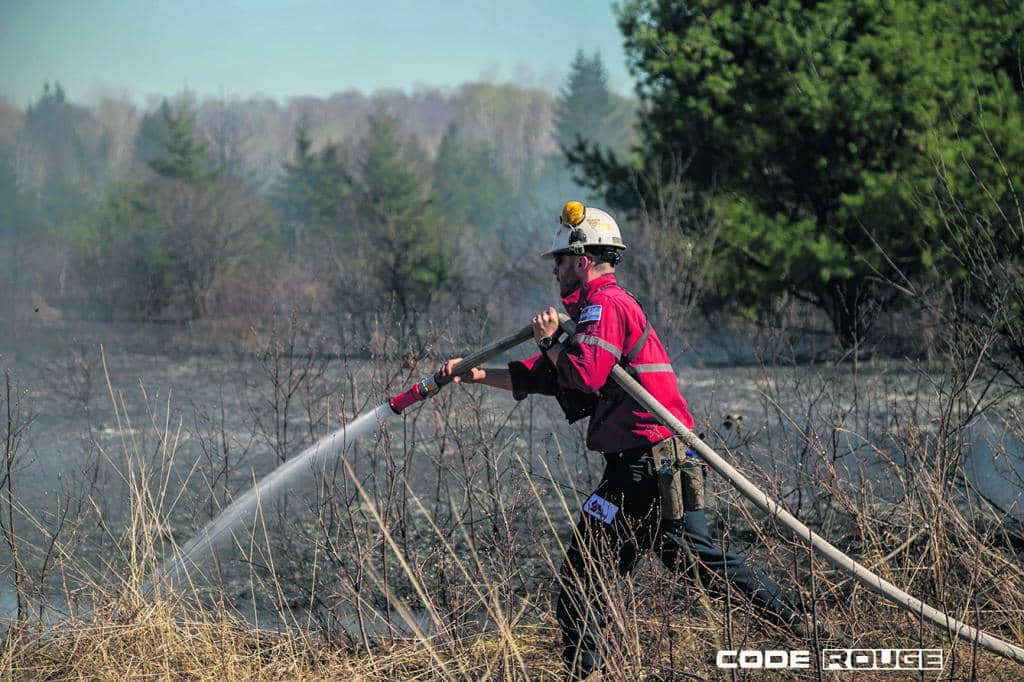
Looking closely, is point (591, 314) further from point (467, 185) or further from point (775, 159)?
point (467, 185)

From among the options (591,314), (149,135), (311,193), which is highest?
(149,135)

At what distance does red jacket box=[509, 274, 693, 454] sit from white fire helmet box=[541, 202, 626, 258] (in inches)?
5.5

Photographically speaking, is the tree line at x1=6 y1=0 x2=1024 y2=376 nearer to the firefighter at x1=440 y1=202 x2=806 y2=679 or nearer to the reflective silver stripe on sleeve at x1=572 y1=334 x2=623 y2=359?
the firefighter at x1=440 y1=202 x2=806 y2=679

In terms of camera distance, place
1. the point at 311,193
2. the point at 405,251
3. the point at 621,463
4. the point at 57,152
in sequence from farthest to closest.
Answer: the point at 311,193 < the point at 405,251 < the point at 57,152 < the point at 621,463

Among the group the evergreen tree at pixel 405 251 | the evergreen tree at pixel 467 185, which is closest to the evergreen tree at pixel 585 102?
the evergreen tree at pixel 467 185

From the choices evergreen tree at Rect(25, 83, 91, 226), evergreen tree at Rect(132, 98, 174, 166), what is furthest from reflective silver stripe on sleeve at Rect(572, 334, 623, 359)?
evergreen tree at Rect(132, 98, 174, 166)

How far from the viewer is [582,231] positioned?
4.36 metres

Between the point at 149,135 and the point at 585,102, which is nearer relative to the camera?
the point at 149,135

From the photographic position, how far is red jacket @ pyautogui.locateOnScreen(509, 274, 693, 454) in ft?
13.3

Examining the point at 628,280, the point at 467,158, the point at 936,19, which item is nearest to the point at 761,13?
the point at 936,19

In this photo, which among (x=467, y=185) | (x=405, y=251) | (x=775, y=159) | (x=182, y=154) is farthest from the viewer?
(x=467, y=185)

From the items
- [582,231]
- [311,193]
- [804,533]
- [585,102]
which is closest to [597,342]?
[582,231]

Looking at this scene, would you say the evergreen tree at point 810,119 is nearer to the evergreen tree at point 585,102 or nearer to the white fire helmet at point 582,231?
the white fire helmet at point 582,231

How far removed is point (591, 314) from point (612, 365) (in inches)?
8.2
